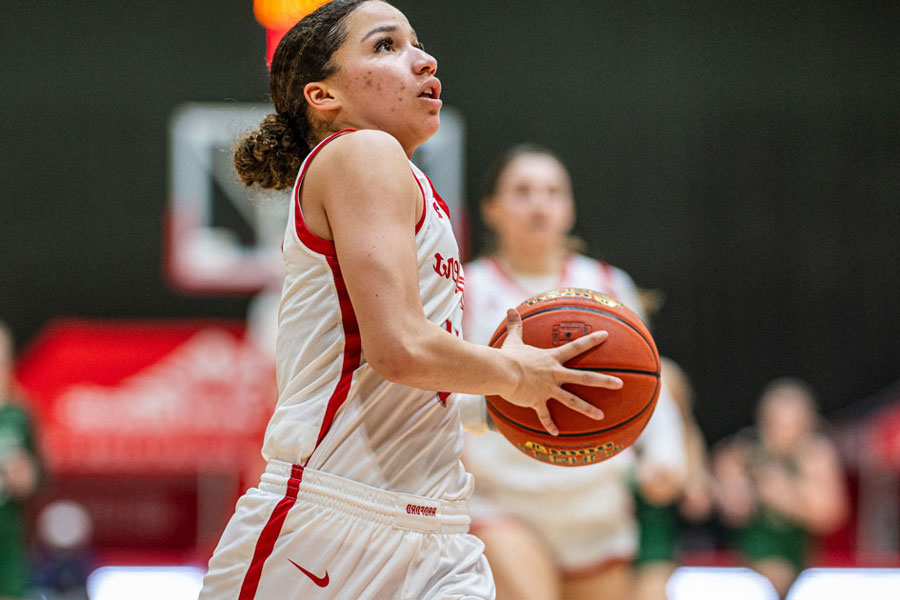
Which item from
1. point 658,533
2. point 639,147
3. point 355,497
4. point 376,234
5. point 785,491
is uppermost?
point 639,147

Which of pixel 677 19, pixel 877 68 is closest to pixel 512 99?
pixel 677 19

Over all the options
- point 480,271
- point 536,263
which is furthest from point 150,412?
point 536,263

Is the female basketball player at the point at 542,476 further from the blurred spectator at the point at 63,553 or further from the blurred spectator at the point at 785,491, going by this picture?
the blurred spectator at the point at 63,553

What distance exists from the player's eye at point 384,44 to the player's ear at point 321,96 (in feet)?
0.44

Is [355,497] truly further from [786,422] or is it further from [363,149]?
[786,422]

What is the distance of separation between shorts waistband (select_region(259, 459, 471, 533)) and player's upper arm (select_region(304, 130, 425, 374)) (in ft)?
0.98

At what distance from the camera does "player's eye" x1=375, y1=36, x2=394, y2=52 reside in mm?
2467

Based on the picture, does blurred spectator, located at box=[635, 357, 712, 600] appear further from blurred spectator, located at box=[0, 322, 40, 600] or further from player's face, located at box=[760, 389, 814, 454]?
blurred spectator, located at box=[0, 322, 40, 600]

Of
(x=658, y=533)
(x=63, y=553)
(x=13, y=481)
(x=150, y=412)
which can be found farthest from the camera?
(x=150, y=412)

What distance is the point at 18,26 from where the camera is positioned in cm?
1170

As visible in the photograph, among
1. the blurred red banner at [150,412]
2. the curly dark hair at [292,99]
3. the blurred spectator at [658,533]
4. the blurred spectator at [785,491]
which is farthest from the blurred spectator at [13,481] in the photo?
the curly dark hair at [292,99]

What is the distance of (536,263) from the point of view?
14.5ft

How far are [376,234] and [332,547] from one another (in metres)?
0.61

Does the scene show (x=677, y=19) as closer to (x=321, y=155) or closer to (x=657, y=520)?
(x=657, y=520)
